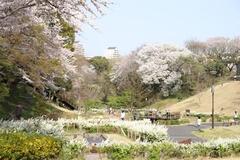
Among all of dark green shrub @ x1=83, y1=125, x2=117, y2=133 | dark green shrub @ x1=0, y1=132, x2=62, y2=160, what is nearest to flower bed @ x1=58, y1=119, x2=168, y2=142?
dark green shrub @ x1=83, y1=125, x2=117, y2=133

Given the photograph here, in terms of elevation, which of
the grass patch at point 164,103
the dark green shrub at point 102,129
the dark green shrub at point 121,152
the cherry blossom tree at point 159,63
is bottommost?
the dark green shrub at point 121,152

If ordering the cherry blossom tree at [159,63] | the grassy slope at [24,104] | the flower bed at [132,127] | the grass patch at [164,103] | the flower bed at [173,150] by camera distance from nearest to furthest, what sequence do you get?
the flower bed at [173,150] < the flower bed at [132,127] < the grassy slope at [24,104] < the grass patch at [164,103] < the cherry blossom tree at [159,63]

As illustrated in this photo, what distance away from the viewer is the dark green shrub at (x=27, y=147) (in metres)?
12.2

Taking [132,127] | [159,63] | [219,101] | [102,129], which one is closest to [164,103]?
[159,63]

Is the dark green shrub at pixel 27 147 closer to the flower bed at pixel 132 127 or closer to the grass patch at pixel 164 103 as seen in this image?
the flower bed at pixel 132 127

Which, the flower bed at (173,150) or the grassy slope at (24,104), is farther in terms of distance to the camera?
the grassy slope at (24,104)

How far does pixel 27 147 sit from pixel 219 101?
201ft

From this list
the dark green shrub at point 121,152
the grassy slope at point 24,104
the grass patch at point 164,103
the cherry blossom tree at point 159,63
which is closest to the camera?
the dark green shrub at point 121,152

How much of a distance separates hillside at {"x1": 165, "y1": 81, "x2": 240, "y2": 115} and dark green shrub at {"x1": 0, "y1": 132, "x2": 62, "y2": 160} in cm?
5291

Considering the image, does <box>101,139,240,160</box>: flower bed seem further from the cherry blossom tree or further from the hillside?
the cherry blossom tree

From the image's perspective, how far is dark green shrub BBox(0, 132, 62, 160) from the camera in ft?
40.2

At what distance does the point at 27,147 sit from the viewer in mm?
12625

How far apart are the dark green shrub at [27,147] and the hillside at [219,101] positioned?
52.9 meters

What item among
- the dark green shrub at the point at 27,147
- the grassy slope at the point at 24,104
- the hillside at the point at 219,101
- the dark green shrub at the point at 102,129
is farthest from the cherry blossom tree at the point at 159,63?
the dark green shrub at the point at 27,147
